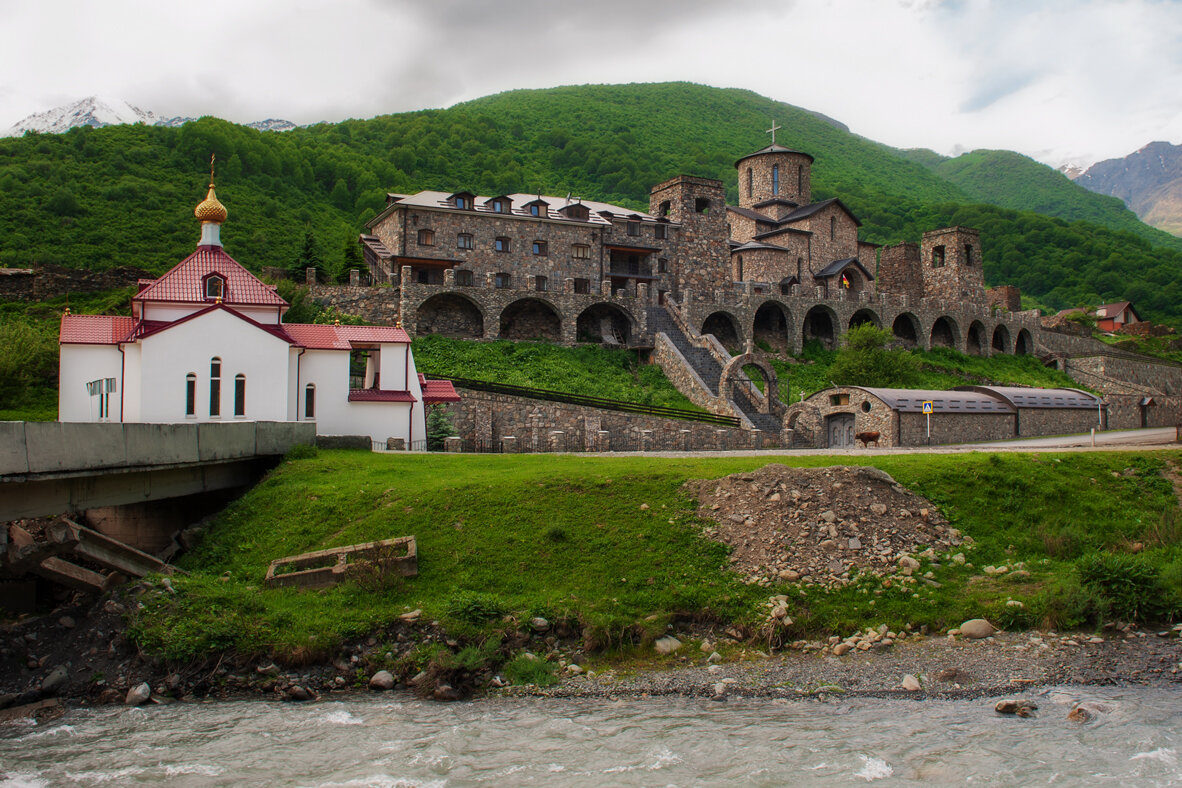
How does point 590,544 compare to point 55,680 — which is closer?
point 55,680

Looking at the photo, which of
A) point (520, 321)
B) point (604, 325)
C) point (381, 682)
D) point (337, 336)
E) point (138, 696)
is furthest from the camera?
point (604, 325)

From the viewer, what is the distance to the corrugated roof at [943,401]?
35219 mm

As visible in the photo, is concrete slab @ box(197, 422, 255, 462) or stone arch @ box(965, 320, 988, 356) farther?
stone arch @ box(965, 320, 988, 356)

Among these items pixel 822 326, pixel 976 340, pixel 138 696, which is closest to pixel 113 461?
pixel 138 696

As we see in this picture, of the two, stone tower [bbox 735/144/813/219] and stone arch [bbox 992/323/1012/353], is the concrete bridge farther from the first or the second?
stone arch [bbox 992/323/1012/353]

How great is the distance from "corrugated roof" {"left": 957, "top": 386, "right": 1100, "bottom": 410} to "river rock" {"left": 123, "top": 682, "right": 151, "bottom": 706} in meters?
37.1

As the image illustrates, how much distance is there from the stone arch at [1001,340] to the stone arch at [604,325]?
34.4 m

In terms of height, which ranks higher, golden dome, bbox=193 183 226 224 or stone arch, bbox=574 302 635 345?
golden dome, bbox=193 183 226 224

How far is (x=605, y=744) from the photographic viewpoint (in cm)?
1192

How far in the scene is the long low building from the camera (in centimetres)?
3497

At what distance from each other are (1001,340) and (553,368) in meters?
43.8

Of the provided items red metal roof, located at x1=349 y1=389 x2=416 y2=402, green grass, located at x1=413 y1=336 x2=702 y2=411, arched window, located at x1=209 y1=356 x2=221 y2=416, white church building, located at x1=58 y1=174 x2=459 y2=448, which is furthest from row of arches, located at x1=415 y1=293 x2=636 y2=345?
arched window, located at x1=209 y1=356 x2=221 y2=416

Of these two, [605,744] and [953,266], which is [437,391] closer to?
[605,744]

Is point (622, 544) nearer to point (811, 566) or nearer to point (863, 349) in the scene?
point (811, 566)
